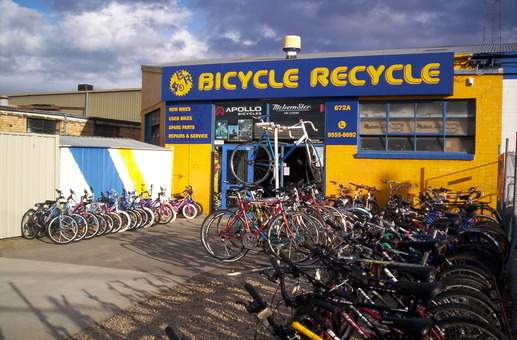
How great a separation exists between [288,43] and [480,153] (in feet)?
21.1

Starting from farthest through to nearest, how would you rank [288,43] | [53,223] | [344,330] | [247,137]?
1. [288,43]
2. [247,137]
3. [53,223]
4. [344,330]

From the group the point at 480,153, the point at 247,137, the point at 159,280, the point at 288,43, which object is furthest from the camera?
the point at 288,43

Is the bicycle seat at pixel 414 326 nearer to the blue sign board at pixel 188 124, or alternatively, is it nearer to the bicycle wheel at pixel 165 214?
the bicycle wheel at pixel 165 214

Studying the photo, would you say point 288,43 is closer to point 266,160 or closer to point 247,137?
point 247,137

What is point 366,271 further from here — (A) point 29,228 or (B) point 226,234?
(A) point 29,228

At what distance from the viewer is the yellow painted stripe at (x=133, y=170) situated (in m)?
12.9

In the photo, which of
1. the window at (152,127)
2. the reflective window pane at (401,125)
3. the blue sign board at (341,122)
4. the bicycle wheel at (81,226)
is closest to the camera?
the bicycle wheel at (81,226)

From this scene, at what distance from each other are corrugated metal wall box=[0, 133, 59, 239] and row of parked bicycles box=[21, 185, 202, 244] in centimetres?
23

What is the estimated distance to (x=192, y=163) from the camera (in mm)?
14883

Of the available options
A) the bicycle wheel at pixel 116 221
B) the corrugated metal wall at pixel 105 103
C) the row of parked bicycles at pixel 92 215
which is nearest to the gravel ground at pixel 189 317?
the row of parked bicycles at pixel 92 215

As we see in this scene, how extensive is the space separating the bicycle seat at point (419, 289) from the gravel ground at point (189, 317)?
1.44m

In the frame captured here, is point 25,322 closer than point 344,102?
Yes

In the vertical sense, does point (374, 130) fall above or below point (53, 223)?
above

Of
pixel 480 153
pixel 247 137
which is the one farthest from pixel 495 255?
pixel 247 137
